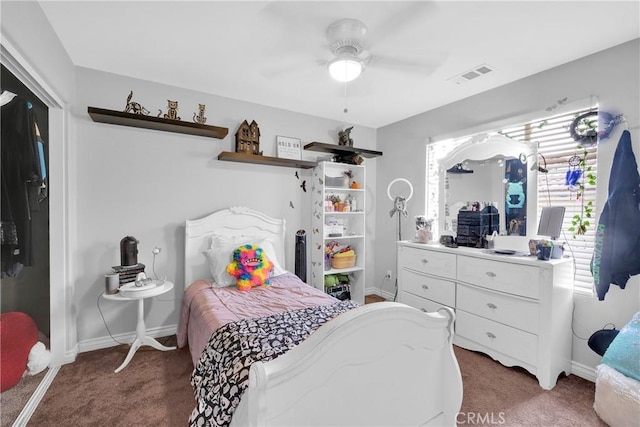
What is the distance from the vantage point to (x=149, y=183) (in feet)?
9.09

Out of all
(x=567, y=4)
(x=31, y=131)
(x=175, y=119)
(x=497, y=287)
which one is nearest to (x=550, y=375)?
(x=497, y=287)

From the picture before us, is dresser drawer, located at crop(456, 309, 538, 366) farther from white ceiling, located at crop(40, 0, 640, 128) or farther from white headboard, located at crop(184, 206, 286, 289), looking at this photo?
white ceiling, located at crop(40, 0, 640, 128)

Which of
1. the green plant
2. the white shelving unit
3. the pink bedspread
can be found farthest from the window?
the pink bedspread

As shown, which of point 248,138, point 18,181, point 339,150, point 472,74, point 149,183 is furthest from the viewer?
point 339,150

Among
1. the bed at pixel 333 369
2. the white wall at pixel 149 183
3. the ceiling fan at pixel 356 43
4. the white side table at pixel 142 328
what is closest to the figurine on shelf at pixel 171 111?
the white wall at pixel 149 183

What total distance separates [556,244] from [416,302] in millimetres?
1330

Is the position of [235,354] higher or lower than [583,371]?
higher

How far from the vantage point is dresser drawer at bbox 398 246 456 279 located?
2719mm

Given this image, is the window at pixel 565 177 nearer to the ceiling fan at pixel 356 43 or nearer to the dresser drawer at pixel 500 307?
the dresser drawer at pixel 500 307

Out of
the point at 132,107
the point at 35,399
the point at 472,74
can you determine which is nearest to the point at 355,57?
the point at 472,74

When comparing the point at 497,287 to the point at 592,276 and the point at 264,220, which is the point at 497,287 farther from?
the point at 264,220

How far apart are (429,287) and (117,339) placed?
2.99 metres

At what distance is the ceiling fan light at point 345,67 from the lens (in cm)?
209

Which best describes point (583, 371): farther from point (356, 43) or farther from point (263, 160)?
point (263, 160)
